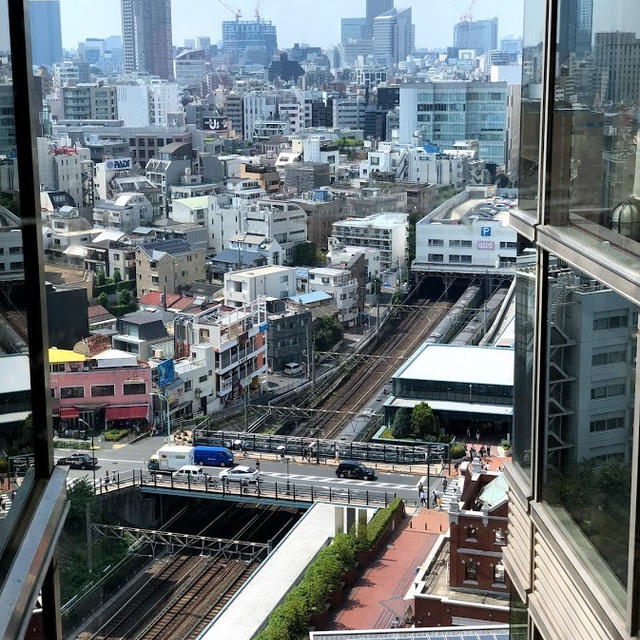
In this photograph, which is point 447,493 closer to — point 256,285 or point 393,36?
point 256,285

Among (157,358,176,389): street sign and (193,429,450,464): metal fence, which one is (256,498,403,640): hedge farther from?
(157,358,176,389): street sign

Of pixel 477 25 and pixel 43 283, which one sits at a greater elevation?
pixel 477 25

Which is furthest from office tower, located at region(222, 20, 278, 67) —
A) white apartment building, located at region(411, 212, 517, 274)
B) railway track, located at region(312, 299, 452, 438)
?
railway track, located at region(312, 299, 452, 438)

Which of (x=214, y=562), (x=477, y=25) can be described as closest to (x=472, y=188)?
(x=214, y=562)

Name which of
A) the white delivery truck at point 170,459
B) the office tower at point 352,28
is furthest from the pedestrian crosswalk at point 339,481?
the office tower at point 352,28

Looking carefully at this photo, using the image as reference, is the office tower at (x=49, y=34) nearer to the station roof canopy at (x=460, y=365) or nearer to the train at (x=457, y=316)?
the train at (x=457, y=316)

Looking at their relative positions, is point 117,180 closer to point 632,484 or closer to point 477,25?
point 632,484

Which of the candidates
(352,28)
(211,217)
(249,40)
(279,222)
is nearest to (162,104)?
(211,217)
